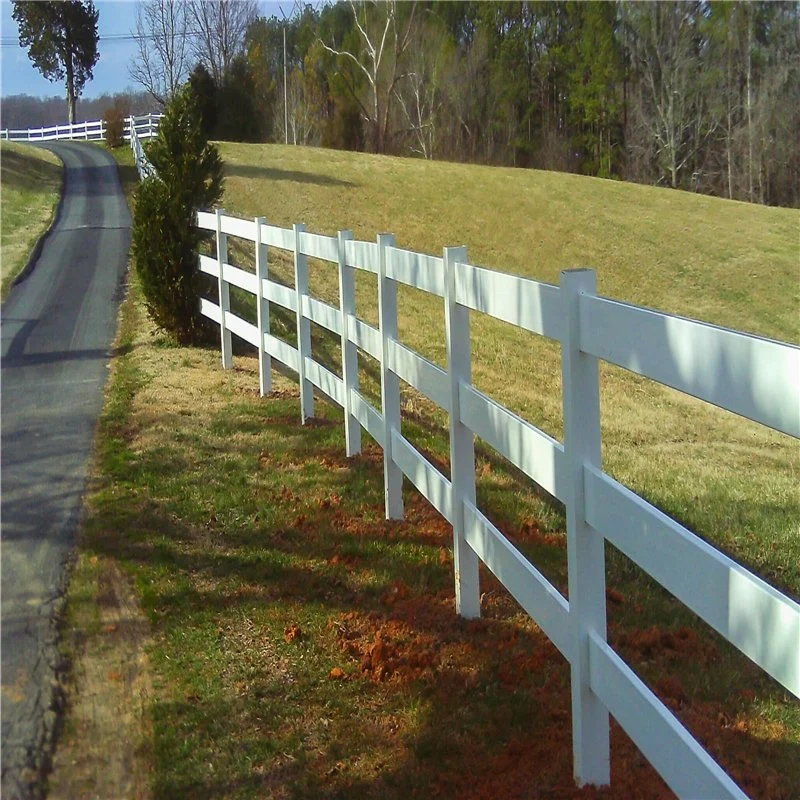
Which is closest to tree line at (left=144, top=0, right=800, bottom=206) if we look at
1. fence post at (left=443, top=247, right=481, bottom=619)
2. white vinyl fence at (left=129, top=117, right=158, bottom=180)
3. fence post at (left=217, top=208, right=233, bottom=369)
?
white vinyl fence at (left=129, top=117, right=158, bottom=180)

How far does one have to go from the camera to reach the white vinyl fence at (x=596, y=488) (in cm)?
241

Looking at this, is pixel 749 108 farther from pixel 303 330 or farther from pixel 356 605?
pixel 356 605

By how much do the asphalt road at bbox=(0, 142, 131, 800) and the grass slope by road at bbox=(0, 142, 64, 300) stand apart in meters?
0.51

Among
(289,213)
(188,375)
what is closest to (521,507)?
(188,375)

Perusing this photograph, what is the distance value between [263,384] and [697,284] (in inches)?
872

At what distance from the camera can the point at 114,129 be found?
1796 inches

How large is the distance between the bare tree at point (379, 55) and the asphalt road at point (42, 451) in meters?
40.7

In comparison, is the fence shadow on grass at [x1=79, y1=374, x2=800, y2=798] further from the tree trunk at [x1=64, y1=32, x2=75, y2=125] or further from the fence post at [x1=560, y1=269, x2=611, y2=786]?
the tree trunk at [x1=64, y1=32, x2=75, y2=125]

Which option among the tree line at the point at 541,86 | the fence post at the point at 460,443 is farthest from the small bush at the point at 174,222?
the tree line at the point at 541,86

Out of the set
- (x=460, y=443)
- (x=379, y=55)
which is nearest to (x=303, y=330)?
(x=460, y=443)

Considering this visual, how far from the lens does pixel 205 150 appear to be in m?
13.2

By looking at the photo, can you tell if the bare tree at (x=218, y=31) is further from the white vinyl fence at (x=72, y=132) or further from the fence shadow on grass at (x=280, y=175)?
the fence shadow on grass at (x=280, y=175)

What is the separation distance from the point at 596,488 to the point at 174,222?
1006cm

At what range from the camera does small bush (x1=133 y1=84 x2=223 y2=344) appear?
12.6 m
